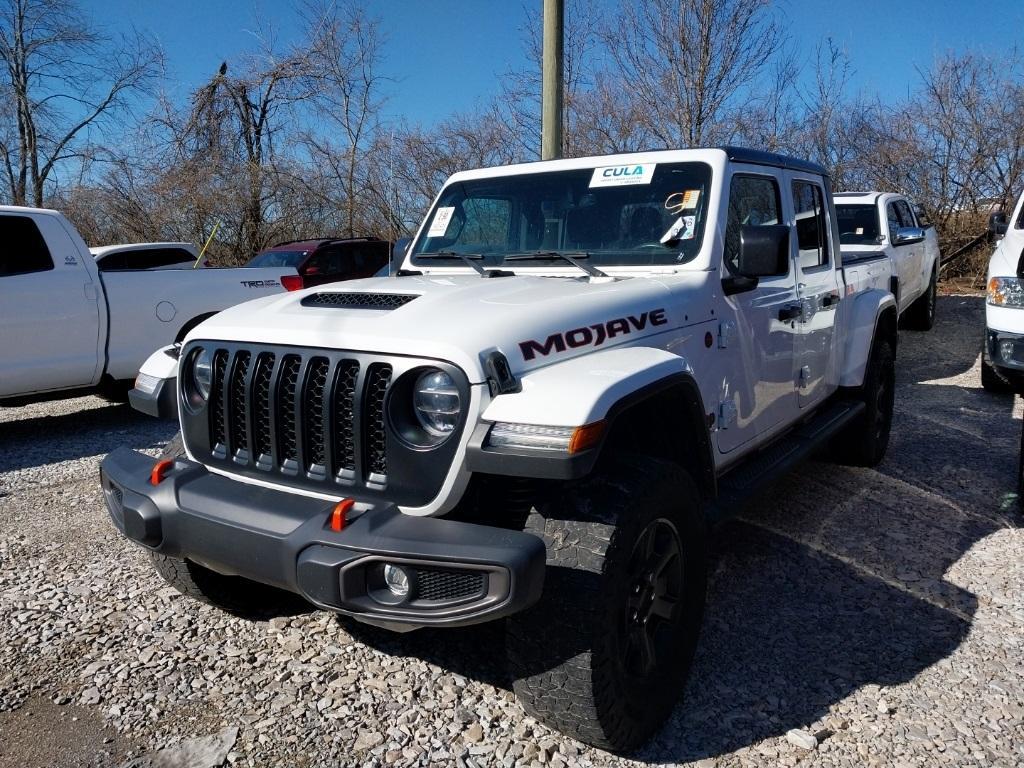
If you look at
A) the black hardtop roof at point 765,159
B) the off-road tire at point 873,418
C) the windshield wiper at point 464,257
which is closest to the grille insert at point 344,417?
the windshield wiper at point 464,257

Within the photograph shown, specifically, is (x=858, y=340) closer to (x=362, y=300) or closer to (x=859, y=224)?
(x=362, y=300)

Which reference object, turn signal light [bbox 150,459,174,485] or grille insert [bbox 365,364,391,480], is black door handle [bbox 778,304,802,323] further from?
turn signal light [bbox 150,459,174,485]

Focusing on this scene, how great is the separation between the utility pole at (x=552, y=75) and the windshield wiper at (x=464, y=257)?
4436mm

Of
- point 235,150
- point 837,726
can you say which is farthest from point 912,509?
point 235,150

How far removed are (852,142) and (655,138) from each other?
179 inches

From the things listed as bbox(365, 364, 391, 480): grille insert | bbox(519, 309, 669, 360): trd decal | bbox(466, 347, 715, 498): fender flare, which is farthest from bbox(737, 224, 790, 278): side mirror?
bbox(365, 364, 391, 480): grille insert

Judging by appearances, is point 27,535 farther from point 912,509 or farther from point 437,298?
point 912,509

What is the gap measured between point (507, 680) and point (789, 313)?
2.15m

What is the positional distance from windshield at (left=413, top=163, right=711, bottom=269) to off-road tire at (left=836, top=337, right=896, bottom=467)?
223 centimetres

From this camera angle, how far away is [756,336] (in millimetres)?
3555

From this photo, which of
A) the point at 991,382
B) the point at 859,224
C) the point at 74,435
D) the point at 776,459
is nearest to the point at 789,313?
the point at 776,459

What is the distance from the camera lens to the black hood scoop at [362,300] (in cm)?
273

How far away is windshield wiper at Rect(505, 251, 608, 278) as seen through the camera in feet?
10.9

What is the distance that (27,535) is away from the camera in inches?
168
